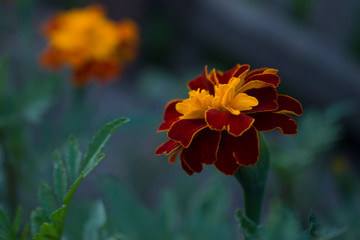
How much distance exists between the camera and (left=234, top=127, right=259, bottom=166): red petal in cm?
38

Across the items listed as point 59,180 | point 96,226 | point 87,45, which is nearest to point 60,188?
point 59,180

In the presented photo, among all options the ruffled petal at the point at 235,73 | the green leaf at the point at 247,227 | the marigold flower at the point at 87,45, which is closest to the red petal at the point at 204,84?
the ruffled petal at the point at 235,73

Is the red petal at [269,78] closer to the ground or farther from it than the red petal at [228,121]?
farther from it

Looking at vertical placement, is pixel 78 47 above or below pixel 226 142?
above

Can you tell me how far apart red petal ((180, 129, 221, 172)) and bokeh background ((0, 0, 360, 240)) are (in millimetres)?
154

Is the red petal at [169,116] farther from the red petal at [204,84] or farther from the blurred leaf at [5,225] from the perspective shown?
the blurred leaf at [5,225]

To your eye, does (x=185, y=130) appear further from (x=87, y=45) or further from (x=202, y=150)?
(x=87, y=45)

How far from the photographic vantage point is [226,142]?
0.40 metres

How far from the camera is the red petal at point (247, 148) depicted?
0.38 m

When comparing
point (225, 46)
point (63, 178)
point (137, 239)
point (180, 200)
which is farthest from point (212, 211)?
point (225, 46)

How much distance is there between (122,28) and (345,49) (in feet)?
3.52

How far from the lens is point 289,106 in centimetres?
40

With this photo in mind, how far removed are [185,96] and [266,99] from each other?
2.81ft

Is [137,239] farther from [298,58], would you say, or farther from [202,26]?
[202,26]
